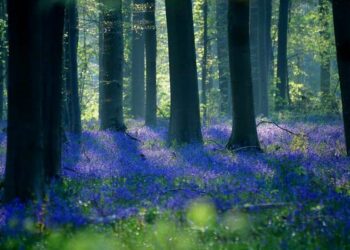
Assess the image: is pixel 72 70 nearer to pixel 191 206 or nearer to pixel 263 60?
pixel 191 206

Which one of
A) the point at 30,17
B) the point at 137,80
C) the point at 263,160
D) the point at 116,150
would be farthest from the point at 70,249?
the point at 137,80

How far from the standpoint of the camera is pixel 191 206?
770cm

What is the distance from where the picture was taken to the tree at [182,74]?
1747 cm

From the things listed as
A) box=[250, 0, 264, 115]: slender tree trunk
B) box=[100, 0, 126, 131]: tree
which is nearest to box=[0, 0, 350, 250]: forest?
box=[100, 0, 126, 131]: tree

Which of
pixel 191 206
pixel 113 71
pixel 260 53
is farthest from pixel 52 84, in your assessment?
pixel 260 53

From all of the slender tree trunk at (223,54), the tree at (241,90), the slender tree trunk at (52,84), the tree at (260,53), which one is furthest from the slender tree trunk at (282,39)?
the slender tree trunk at (52,84)

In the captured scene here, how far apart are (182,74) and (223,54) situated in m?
26.9

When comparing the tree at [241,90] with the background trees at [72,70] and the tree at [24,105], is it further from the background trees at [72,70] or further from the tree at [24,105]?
the tree at [24,105]

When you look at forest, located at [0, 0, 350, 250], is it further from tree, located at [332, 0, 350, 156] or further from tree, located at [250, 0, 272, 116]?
tree, located at [250, 0, 272, 116]

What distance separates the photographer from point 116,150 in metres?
16.2

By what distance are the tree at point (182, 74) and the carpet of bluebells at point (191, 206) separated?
3885 mm

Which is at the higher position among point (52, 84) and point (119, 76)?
point (119, 76)

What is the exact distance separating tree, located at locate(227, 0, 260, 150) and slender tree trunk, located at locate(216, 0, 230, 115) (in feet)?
80.9

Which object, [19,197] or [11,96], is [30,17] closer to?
[11,96]
